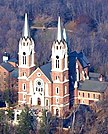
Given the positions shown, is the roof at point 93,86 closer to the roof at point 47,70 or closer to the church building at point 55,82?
the church building at point 55,82

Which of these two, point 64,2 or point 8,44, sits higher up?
point 64,2

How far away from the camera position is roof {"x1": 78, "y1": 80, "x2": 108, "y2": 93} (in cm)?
3816

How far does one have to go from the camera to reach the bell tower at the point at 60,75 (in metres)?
36.5

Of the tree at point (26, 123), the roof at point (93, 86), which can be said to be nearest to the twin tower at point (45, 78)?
the roof at point (93, 86)

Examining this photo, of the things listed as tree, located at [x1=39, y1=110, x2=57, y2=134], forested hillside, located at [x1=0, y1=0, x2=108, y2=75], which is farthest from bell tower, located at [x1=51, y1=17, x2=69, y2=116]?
forested hillside, located at [x1=0, y1=0, x2=108, y2=75]

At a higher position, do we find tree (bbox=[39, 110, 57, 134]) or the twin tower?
the twin tower

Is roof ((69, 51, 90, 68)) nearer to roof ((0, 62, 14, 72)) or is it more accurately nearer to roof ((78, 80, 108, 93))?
roof ((78, 80, 108, 93))

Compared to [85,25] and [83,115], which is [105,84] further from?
[85,25]

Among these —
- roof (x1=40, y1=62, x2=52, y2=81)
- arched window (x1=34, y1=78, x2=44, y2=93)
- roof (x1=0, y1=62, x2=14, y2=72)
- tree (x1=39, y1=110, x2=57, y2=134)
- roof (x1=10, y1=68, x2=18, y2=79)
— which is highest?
roof (x1=0, y1=62, x2=14, y2=72)

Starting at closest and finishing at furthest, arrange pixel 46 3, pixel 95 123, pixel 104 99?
pixel 95 123
pixel 104 99
pixel 46 3

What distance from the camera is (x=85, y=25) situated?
56.1 meters

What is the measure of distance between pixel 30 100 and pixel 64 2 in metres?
27.8

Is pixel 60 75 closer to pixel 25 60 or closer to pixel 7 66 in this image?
pixel 25 60

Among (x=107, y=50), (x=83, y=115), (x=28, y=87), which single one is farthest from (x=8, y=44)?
(x=83, y=115)
